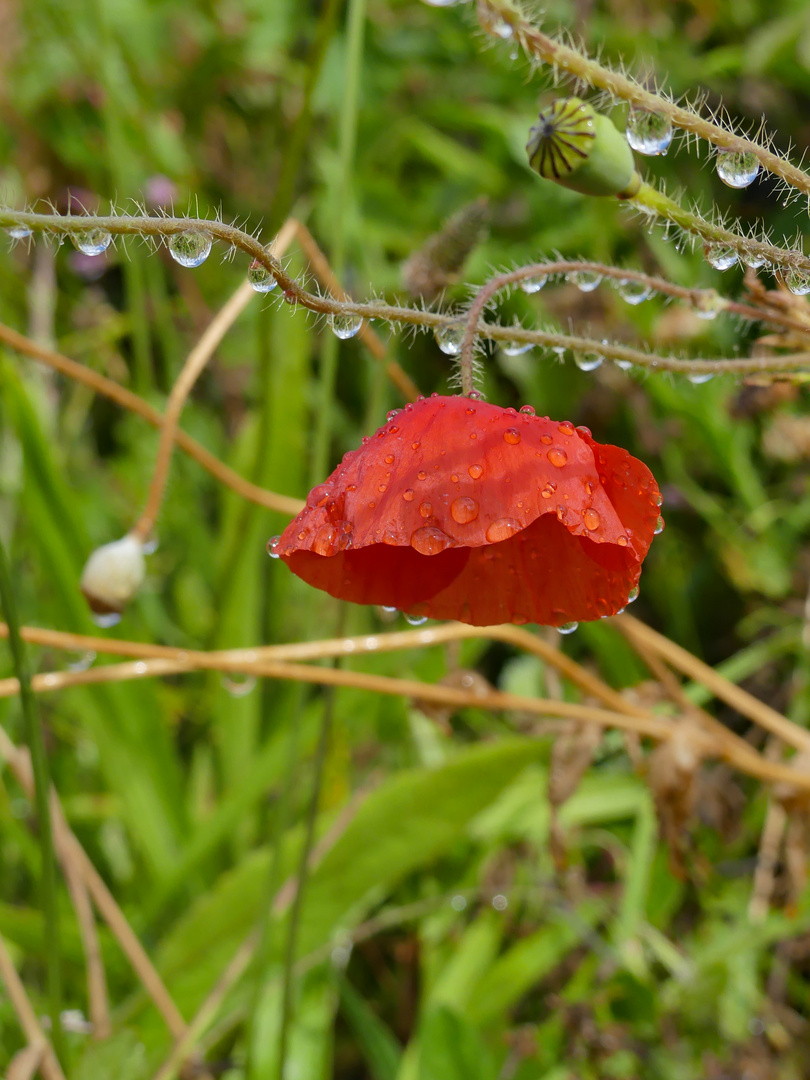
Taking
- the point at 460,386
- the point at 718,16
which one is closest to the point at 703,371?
the point at 460,386

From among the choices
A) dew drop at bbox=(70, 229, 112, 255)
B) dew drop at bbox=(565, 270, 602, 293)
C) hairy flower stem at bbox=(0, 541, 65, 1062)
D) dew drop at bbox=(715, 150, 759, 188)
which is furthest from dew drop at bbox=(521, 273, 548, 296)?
hairy flower stem at bbox=(0, 541, 65, 1062)

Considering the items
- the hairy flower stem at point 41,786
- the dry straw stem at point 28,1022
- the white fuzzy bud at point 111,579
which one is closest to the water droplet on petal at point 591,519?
the hairy flower stem at point 41,786

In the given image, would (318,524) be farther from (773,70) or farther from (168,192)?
(773,70)

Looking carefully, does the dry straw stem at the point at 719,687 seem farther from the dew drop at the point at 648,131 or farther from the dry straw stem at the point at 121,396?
the dew drop at the point at 648,131

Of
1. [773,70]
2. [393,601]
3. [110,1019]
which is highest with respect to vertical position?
[773,70]

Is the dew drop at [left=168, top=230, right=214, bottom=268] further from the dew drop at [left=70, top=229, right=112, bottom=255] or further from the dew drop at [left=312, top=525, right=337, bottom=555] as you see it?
the dew drop at [left=312, top=525, right=337, bottom=555]

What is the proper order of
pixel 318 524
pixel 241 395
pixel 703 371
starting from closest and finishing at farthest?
pixel 318 524
pixel 703 371
pixel 241 395
